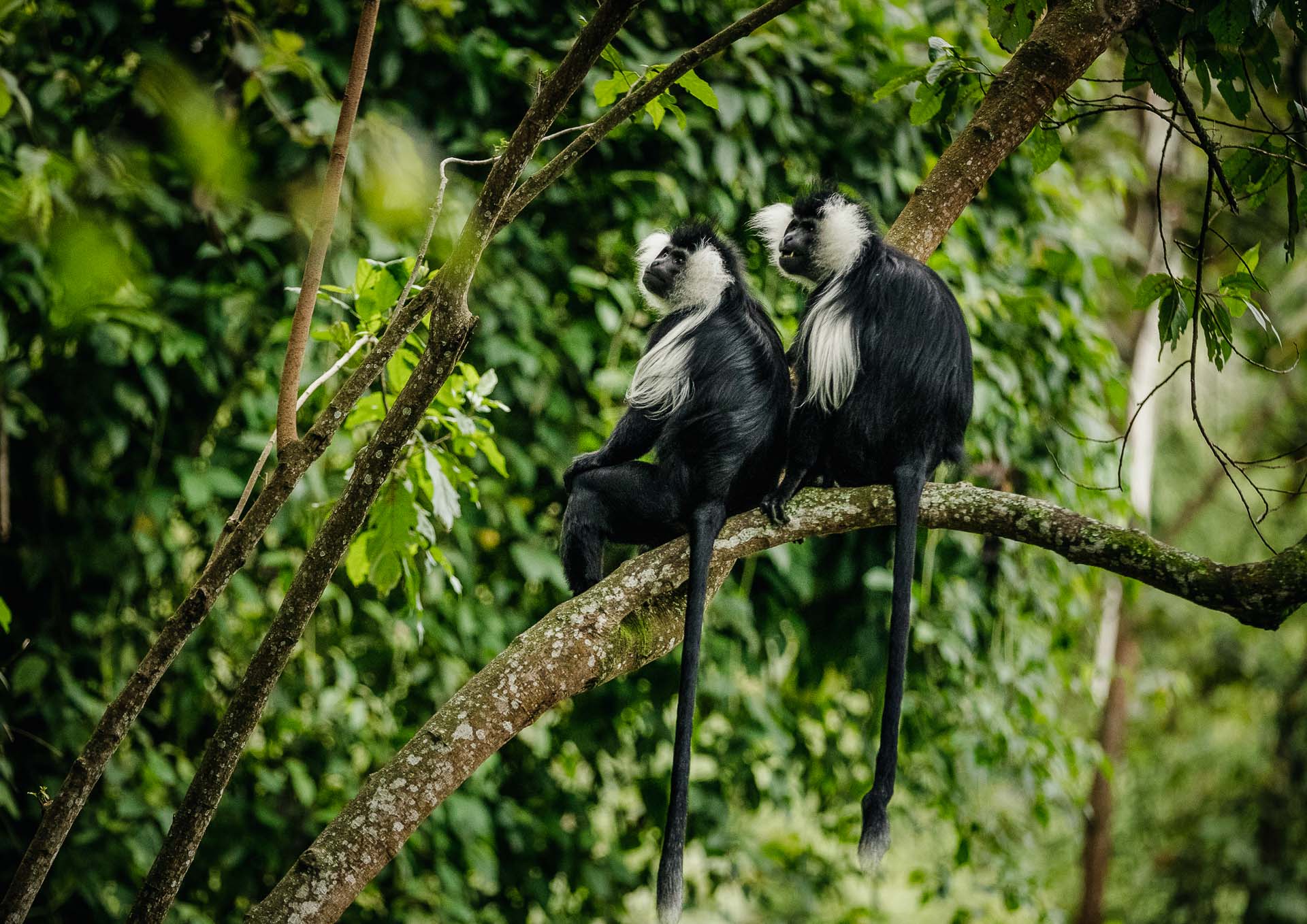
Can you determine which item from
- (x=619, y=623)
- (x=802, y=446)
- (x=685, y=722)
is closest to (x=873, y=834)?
(x=685, y=722)

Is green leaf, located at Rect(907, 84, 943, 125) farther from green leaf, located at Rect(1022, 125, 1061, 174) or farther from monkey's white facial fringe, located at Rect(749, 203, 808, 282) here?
monkey's white facial fringe, located at Rect(749, 203, 808, 282)

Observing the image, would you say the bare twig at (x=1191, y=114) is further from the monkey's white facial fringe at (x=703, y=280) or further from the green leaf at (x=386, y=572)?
the green leaf at (x=386, y=572)

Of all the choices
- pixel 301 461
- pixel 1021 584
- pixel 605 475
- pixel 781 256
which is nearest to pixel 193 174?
pixel 301 461

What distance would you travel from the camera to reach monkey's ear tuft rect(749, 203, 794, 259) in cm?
261

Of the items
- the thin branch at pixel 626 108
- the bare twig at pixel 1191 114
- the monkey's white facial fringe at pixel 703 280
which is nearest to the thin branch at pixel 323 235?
the thin branch at pixel 626 108

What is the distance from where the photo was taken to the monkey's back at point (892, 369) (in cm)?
227

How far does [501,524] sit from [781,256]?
1086mm

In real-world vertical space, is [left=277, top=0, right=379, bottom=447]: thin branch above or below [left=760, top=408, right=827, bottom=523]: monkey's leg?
below

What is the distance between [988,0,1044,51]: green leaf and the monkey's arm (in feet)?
3.38

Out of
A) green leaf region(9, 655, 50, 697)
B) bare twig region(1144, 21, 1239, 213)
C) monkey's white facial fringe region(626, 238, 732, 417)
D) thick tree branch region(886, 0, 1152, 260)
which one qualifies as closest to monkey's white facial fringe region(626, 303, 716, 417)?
monkey's white facial fringe region(626, 238, 732, 417)

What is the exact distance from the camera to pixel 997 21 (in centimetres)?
195

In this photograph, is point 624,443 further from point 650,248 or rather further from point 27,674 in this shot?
point 27,674

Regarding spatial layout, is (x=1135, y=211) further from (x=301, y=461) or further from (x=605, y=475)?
(x=301, y=461)

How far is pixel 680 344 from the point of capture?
7.73 feet
